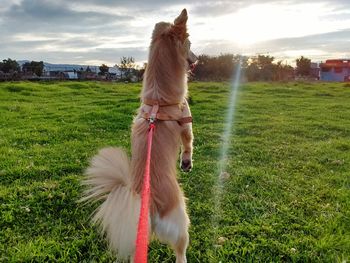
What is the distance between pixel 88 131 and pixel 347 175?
6.29m

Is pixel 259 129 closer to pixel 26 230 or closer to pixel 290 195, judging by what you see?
pixel 290 195

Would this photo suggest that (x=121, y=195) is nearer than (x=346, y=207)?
Yes

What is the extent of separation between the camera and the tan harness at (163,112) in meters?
3.43

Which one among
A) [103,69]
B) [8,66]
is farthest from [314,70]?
[8,66]

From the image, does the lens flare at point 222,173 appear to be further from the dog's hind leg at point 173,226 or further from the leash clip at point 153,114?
the leash clip at point 153,114

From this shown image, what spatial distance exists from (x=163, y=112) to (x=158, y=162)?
488mm

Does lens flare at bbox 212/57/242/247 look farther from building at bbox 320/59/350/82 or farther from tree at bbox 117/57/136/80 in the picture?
building at bbox 320/59/350/82

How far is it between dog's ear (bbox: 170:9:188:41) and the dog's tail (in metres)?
1.23

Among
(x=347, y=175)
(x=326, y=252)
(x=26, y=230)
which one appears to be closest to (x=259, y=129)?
(x=347, y=175)

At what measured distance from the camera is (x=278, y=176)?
661 centimetres

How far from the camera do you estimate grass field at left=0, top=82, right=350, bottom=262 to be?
4117 millimetres

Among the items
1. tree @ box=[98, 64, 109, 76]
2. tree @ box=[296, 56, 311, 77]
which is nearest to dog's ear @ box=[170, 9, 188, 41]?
tree @ box=[98, 64, 109, 76]

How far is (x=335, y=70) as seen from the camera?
65750mm

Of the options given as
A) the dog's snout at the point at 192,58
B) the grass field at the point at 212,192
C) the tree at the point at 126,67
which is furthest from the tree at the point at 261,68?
the dog's snout at the point at 192,58
